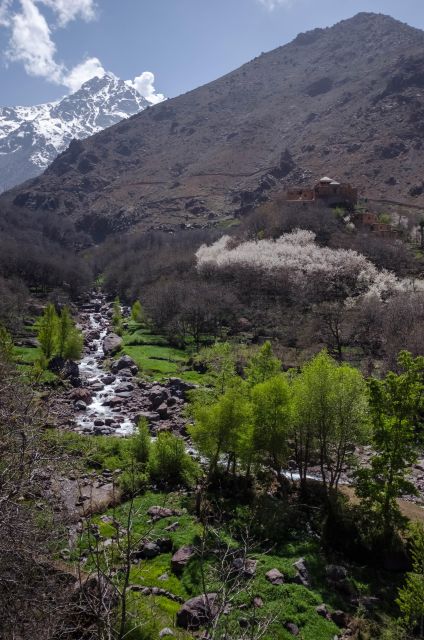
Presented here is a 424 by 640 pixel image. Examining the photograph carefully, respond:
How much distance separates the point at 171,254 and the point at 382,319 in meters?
66.0

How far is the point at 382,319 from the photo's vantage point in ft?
183

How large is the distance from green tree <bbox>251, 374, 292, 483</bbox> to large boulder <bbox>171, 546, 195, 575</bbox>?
700cm

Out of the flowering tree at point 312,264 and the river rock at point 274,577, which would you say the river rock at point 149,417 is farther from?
the flowering tree at point 312,264

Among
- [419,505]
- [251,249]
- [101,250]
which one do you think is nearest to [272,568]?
[419,505]

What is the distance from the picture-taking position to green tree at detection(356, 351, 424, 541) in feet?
68.6

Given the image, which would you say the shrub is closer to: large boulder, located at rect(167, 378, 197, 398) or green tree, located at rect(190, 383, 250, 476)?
green tree, located at rect(190, 383, 250, 476)

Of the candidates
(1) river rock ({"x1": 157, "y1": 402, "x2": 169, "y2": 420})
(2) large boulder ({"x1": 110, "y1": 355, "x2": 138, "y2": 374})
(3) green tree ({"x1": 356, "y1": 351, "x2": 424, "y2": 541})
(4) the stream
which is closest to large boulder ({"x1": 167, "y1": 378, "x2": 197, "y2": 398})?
(1) river rock ({"x1": 157, "y1": 402, "x2": 169, "y2": 420})

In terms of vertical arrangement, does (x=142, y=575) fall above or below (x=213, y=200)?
below

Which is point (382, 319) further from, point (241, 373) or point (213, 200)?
point (213, 200)

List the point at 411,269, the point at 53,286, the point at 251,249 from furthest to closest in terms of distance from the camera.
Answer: the point at 53,286
the point at 251,249
the point at 411,269

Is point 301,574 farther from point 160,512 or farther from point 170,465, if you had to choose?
point 170,465

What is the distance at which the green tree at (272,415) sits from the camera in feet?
81.9

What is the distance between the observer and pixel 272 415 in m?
25.1

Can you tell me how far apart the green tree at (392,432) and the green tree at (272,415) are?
4.64 metres
